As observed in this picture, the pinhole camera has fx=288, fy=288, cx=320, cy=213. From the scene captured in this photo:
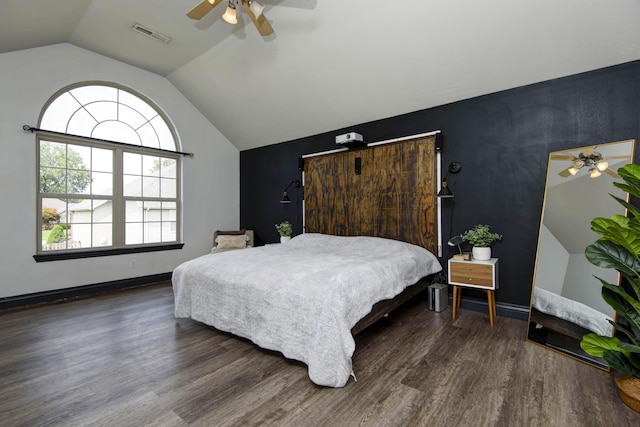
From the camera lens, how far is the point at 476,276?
2.87 metres

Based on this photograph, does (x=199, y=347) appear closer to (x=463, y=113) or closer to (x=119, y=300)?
(x=119, y=300)

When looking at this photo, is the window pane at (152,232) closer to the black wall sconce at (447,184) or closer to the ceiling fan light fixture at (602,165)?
the black wall sconce at (447,184)

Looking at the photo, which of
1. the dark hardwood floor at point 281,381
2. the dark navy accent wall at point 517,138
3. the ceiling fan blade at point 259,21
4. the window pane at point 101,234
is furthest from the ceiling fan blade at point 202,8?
the window pane at point 101,234

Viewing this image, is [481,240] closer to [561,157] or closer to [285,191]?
[561,157]

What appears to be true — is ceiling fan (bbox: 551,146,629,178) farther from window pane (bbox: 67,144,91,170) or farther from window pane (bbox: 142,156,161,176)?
window pane (bbox: 67,144,91,170)

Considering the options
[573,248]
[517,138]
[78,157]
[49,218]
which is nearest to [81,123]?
[78,157]

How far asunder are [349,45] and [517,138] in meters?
2.07

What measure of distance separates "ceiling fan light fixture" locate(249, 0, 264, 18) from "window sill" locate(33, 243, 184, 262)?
380cm

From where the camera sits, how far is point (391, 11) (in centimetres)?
275

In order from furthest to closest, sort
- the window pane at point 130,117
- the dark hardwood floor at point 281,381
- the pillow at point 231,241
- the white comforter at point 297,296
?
the pillow at point 231,241 → the window pane at point 130,117 → the white comforter at point 297,296 → the dark hardwood floor at point 281,381

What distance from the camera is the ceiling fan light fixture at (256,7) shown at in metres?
2.40

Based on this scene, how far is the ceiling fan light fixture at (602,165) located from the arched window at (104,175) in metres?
5.51

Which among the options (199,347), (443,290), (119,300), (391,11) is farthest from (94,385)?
(391,11)

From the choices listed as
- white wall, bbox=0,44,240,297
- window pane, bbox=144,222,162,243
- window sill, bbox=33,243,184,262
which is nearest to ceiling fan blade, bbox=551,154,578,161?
white wall, bbox=0,44,240,297
